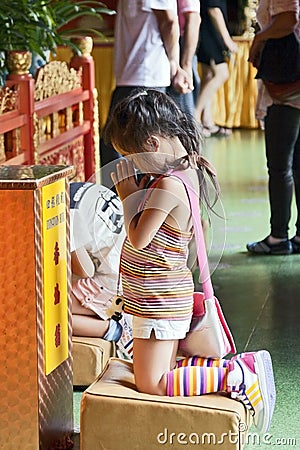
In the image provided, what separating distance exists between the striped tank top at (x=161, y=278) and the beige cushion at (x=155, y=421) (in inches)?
7.9

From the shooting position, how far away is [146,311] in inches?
90.4

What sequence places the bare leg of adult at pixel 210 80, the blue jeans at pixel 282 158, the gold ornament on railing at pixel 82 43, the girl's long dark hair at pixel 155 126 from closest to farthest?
the girl's long dark hair at pixel 155 126 < the blue jeans at pixel 282 158 < the gold ornament on railing at pixel 82 43 < the bare leg of adult at pixel 210 80

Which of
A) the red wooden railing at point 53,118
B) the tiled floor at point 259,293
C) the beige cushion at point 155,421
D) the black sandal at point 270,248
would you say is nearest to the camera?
the beige cushion at point 155,421

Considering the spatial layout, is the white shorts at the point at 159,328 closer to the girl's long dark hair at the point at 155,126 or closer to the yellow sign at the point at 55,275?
the yellow sign at the point at 55,275

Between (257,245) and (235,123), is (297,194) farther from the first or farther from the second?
(235,123)

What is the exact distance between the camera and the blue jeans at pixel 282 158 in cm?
439

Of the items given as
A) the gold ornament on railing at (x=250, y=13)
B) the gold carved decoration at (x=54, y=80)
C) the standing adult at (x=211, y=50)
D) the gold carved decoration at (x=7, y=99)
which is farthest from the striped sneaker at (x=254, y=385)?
the gold ornament on railing at (x=250, y=13)

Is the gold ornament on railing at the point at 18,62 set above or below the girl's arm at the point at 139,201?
above

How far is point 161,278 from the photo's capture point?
2.29m

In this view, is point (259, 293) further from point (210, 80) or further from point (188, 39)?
point (210, 80)

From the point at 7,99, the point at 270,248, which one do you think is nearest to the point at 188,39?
the point at 7,99

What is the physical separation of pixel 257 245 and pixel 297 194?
311 millimetres

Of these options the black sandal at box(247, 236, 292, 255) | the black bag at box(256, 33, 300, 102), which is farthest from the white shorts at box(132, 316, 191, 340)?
the black sandal at box(247, 236, 292, 255)

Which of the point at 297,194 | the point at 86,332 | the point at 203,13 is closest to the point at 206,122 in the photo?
the point at 203,13
